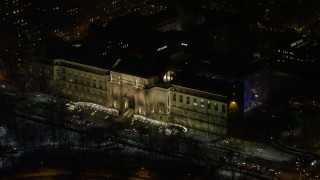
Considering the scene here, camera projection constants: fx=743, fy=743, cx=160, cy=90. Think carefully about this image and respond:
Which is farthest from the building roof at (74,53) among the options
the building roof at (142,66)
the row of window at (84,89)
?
the row of window at (84,89)

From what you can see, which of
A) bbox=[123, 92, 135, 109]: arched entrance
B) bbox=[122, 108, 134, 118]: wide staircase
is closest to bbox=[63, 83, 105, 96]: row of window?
bbox=[123, 92, 135, 109]: arched entrance

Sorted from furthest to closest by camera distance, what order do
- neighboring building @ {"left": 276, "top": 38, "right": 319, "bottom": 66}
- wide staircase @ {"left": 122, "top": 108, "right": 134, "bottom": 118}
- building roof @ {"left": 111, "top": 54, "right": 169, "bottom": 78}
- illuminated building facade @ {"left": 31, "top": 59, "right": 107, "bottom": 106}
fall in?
1. neighboring building @ {"left": 276, "top": 38, "right": 319, "bottom": 66}
2. illuminated building facade @ {"left": 31, "top": 59, "right": 107, "bottom": 106}
3. wide staircase @ {"left": 122, "top": 108, "right": 134, "bottom": 118}
4. building roof @ {"left": 111, "top": 54, "right": 169, "bottom": 78}

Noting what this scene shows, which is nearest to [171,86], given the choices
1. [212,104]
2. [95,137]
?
[212,104]

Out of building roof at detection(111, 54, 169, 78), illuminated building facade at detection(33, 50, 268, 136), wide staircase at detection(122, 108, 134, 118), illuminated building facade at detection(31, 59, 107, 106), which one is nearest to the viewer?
illuminated building facade at detection(33, 50, 268, 136)

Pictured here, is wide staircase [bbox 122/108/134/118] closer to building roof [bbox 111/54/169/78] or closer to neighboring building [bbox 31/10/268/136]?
neighboring building [bbox 31/10/268/136]

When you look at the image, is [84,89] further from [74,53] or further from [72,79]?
[74,53]

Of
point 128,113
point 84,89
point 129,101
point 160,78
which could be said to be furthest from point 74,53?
point 160,78

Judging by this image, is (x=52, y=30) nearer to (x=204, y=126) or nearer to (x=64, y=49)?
(x=64, y=49)

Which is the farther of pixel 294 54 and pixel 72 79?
pixel 294 54

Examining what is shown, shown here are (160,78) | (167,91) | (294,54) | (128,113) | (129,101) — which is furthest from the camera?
(294,54)

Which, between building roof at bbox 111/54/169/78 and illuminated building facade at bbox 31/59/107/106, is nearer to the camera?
building roof at bbox 111/54/169/78

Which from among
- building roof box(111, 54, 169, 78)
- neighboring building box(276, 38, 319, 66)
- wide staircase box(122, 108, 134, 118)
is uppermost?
building roof box(111, 54, 169, 78)
